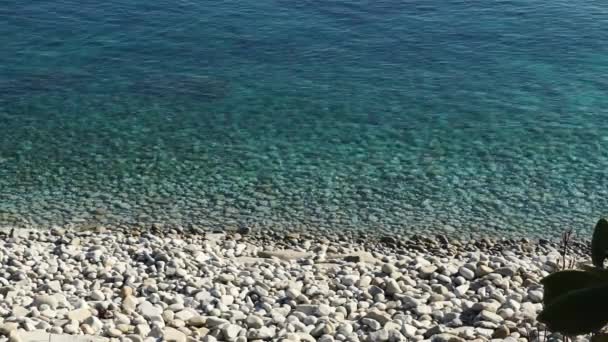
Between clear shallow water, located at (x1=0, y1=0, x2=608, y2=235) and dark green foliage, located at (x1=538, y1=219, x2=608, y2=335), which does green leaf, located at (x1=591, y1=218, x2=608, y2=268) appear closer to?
dark green foliage, located at (x1=538, y1=219, x2=608, y2=335)

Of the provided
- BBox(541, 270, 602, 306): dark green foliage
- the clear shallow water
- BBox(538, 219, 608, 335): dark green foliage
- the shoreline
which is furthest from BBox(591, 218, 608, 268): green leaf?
the clear shallow water

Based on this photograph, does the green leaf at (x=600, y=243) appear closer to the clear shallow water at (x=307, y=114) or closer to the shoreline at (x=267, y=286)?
the shoreline at (x=267, y=286)

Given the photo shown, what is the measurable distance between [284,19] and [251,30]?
2.10 meters

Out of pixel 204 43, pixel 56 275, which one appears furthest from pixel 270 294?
pixel 204 43

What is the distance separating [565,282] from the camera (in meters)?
6.67

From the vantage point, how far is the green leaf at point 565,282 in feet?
21.4

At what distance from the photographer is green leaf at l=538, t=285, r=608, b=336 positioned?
5.88 m

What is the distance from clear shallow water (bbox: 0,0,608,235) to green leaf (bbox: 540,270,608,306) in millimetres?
12268

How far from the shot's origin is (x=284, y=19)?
121 ft

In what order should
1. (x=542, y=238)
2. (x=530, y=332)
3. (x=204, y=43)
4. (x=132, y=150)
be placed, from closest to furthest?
1. (x=530, y=332)
2. (x=542, y=238)
3. (x=132, y=150)
4. (x=204, y=43)

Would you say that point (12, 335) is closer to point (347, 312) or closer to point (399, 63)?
point (347, 312)

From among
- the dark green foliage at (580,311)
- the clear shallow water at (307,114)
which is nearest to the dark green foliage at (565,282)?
the dark green foliage at (580,311)

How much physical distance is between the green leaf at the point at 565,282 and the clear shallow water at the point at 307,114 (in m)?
12.3

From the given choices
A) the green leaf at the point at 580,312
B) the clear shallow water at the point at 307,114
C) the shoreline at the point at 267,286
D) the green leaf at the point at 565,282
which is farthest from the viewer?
the clear shallow water at the point at 307,114
